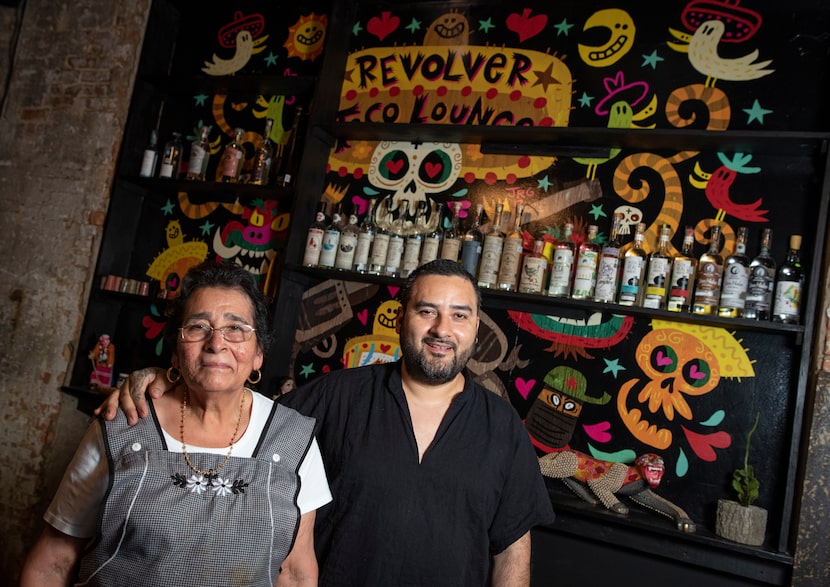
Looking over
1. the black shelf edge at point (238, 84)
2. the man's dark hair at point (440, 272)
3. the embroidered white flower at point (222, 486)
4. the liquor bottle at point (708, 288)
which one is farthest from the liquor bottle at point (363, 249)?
the embroidered white flower at point (222, 486)

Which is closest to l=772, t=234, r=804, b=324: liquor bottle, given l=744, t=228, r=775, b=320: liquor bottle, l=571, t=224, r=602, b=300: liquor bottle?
l=744, t=228, r=775, b=320: liquor bottle

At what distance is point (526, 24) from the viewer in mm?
3078

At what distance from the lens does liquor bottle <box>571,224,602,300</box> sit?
260 cm

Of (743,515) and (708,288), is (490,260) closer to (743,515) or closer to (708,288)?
(708,288)

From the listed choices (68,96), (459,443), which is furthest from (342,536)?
(68,96)

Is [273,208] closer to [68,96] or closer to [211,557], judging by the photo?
[68,96]

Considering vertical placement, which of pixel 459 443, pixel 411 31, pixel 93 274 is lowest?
pixel 459 443

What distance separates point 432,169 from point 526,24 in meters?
0.79

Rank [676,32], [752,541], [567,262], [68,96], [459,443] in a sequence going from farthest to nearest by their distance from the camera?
[68,96], [676,32], [567,262], [752,541], [459,443]

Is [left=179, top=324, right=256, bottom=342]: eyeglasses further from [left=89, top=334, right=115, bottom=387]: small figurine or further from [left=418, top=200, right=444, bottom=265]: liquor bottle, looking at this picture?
[left=89, top=334, right=115, bottom=387]: small figurine

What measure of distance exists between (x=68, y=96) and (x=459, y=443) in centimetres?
301

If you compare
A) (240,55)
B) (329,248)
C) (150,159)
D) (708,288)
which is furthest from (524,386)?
(240,55)

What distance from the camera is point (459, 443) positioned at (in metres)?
1.79

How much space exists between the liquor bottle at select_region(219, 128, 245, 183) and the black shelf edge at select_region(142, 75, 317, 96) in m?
0.29
